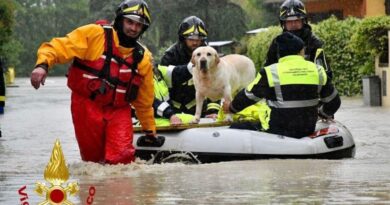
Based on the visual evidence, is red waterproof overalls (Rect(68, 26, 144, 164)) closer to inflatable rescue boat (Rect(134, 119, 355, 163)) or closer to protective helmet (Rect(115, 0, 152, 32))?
protective helmet (Rect(115, 0, 152, 32))

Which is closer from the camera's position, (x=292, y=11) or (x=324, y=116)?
(x=324, y=116)

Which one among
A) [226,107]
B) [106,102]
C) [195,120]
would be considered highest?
[106,102]

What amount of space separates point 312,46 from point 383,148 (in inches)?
91.3

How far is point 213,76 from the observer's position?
1309 centimetres

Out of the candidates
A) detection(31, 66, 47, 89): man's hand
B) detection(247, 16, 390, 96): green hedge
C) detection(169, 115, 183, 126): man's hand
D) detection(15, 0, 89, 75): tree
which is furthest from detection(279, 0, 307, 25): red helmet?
detection(15, 0, 89, 75): tree

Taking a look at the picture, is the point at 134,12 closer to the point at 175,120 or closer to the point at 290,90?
the point at 290,90

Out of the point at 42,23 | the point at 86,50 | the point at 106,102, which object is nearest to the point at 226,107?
the point at 106,102

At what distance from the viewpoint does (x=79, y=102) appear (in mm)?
10891

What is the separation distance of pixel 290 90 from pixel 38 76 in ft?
9.68

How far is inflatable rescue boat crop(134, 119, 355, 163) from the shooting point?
11508 mm

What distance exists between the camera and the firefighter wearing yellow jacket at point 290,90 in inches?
450

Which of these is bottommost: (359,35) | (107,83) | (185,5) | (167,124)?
(185,5)

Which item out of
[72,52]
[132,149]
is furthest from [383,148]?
[72,52]

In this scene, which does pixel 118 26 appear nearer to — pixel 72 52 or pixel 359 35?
pixel 72 52
